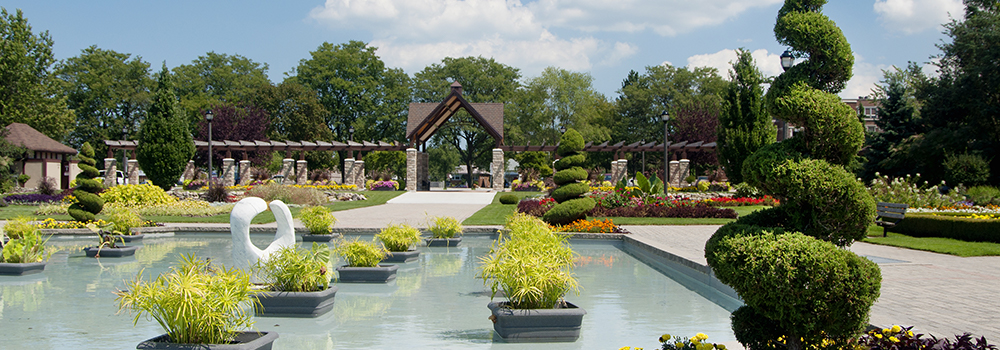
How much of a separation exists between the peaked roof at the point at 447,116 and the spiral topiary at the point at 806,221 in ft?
114

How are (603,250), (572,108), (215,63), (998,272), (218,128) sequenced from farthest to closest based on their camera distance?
(215,63), (572,108), (218,128), (603,250), (998,272)

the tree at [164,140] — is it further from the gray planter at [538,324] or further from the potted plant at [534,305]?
the gray planter at [538,324]

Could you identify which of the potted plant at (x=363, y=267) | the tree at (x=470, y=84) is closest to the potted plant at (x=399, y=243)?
the potted plant at (x=363, y=267)

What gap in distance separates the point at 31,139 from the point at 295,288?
4762cm

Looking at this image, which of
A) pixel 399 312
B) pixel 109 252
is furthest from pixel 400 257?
pixel 109 252

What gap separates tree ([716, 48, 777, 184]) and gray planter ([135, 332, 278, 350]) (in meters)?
28.0

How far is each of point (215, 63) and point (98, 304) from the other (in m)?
64.6

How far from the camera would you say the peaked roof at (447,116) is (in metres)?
39.7

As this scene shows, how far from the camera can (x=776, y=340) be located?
418 cm

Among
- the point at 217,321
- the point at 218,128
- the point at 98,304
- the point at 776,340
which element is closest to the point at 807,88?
the point at 776,340

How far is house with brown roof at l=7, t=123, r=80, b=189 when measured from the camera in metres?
41.4

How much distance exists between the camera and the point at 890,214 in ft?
45.5

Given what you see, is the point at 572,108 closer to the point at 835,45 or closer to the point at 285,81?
the point at 285,81

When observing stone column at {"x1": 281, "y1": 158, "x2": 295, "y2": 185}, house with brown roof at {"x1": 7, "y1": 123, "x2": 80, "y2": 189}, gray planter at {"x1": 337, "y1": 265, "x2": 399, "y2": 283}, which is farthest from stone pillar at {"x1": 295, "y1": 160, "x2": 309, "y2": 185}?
gray planter at {"x1": 337, "y1": 265, "x2": 399, "y2": 283}
